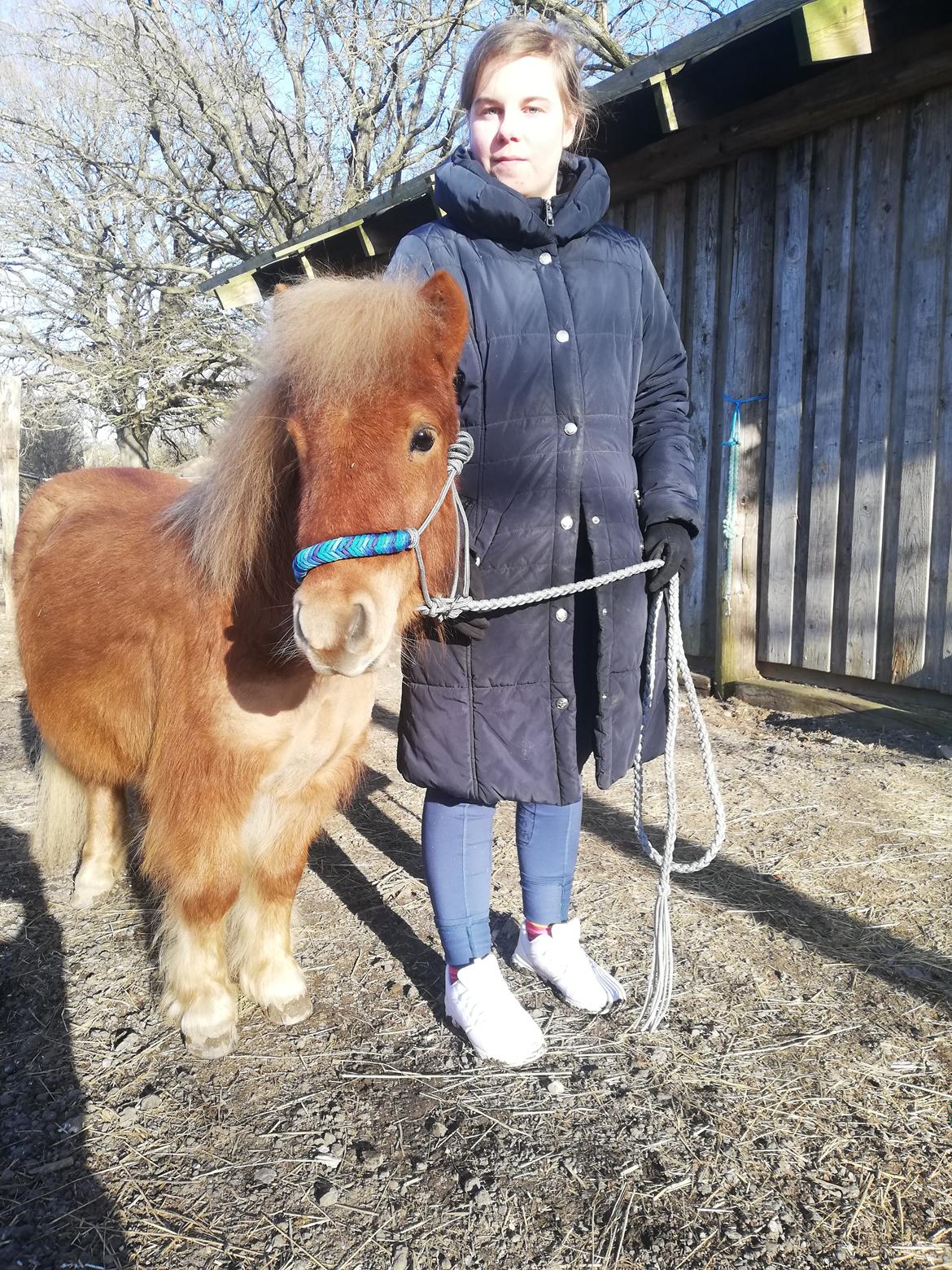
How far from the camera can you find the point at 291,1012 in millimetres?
2090

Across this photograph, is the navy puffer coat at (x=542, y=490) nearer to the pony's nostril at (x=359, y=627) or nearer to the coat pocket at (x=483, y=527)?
the coat pocket at (x=483, y=527)

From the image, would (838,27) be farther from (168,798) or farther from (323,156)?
(323,156)

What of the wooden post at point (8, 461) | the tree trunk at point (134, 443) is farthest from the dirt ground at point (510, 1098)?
the tree trunk at point (134, 443)

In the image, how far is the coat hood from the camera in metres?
1.66

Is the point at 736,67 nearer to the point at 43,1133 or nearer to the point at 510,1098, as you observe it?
the point at 510,1098

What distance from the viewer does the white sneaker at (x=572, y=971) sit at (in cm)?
205

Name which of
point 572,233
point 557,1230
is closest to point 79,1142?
point 557,1230

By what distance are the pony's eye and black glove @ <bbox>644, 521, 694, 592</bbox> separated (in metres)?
0.60

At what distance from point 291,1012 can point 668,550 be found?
1544mm

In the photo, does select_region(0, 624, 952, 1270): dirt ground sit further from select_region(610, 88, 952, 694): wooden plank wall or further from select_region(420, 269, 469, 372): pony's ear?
select_region(610, 88, 952, 694): wooden plank wall

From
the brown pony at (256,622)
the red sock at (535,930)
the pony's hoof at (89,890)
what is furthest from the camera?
the pony's hoof at (89,890)

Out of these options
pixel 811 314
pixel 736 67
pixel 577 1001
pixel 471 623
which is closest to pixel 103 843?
pixel 577 1001

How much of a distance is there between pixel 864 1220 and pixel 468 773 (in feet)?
3.58

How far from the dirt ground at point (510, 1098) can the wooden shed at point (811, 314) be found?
1.84 metres
